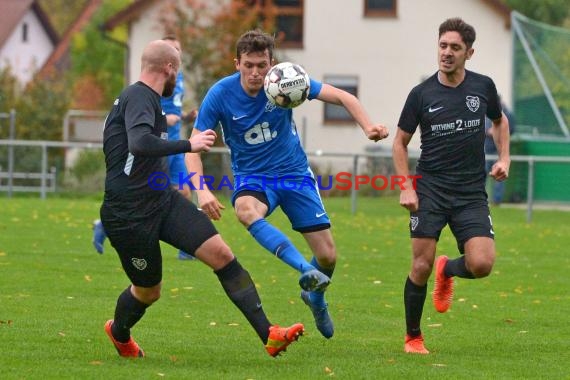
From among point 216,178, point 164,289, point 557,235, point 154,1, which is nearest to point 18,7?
point 154,1

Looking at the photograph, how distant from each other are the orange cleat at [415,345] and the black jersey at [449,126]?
41.8 inches

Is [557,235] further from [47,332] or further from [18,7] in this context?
[18,7]

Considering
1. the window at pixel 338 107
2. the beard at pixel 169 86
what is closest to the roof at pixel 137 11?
the window at pixel 338 107

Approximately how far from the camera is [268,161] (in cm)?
943

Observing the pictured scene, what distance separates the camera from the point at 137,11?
3794 cm

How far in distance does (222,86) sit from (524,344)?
2827mm

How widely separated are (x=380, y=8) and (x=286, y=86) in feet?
98.8

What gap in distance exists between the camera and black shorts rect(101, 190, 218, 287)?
7.97m

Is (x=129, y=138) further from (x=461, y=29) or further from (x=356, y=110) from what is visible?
(x=461, y=29)

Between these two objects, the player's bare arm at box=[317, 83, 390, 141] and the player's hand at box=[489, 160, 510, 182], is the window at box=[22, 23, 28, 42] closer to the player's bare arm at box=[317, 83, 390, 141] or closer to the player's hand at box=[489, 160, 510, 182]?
the player's bare arm at box=[317, 83, 390, 141]

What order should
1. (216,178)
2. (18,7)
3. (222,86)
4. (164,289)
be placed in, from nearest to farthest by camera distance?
(222,86) → (164,289) → (216,178) → (18,7)

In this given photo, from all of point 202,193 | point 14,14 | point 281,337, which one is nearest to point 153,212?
point 202,193

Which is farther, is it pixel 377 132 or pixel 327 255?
pixel 327 255

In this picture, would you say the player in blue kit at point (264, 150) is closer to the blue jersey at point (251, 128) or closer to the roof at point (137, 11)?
the blue jersey at point (251, 128)
